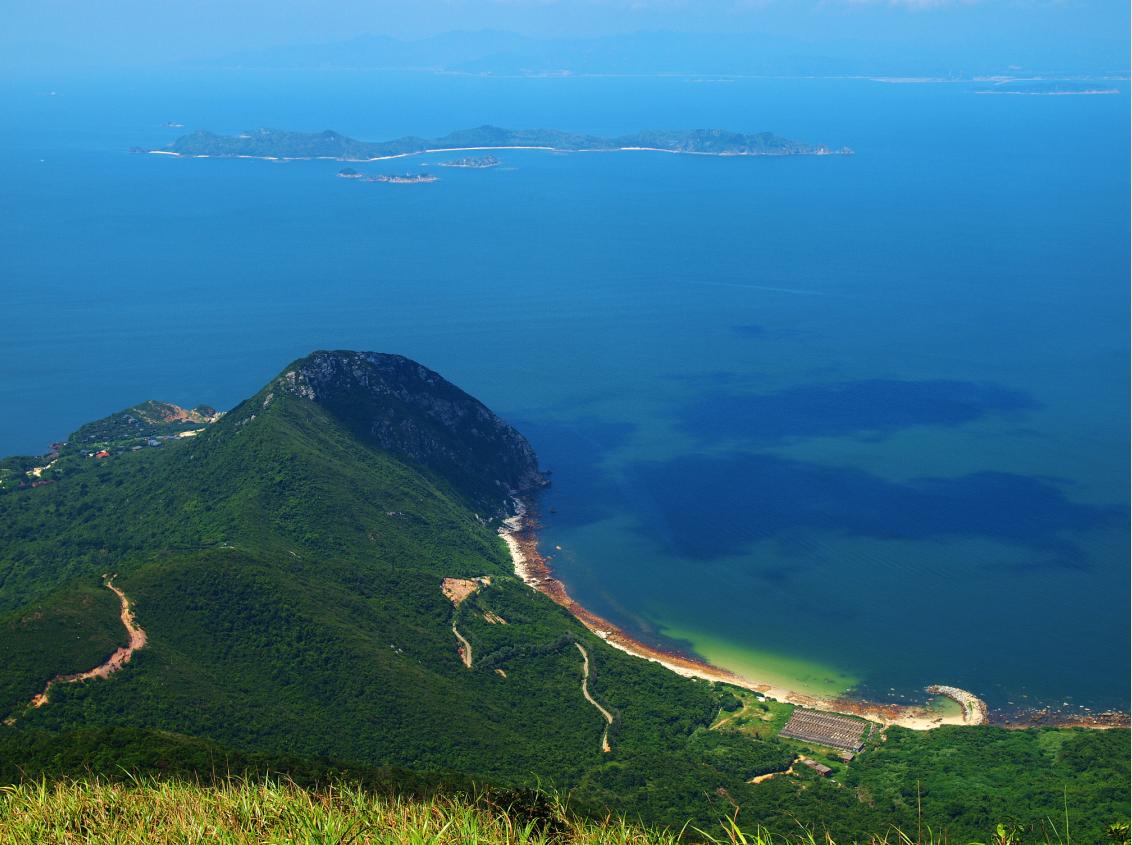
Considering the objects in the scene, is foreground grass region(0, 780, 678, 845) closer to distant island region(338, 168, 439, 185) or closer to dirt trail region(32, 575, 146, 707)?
dirt trail region(32, 575, 146, 707)

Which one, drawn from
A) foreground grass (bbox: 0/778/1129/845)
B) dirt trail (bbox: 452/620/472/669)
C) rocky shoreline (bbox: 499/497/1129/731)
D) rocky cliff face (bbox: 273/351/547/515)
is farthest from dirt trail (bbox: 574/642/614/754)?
foreground grass (bbox: 0/778/1129/845)

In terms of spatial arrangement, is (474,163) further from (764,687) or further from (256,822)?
(256,822)

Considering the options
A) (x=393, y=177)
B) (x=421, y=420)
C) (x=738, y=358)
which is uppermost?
(x=393, y=177)

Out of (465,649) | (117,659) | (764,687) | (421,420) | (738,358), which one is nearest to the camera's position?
(117,659)

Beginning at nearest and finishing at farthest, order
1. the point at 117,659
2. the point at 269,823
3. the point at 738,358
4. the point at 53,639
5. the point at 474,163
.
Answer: the point at 269,823 < the point at 53,639 < the point at 117,659 < the point at 738,358 < the point at 474,163

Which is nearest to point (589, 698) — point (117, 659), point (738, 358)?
point (117, 659)

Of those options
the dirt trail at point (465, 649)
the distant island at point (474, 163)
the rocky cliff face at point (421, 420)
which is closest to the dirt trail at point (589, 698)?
the dirt trail at point (465, 649)
